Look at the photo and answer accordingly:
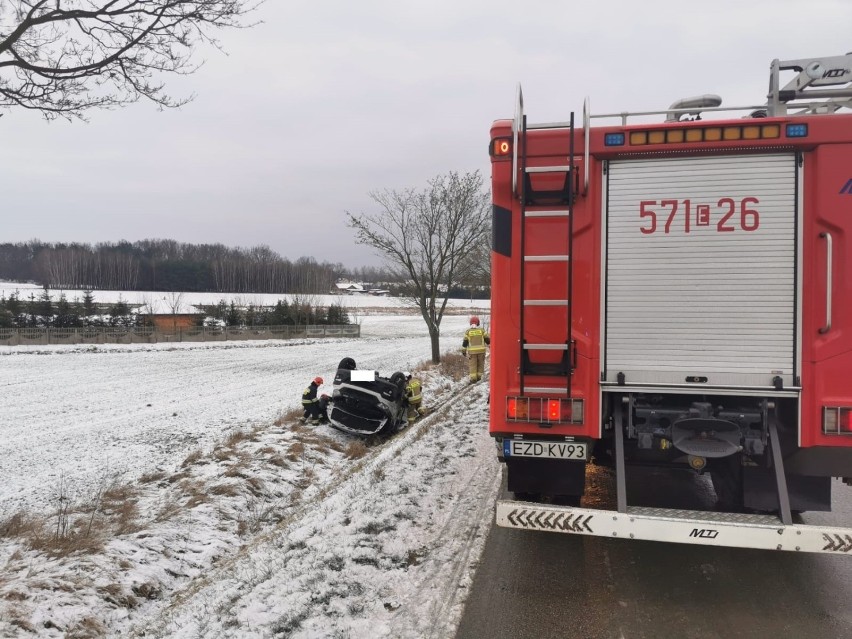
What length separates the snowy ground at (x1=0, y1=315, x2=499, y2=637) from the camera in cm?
365

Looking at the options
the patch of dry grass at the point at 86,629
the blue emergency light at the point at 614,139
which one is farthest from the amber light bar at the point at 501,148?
the patch of dry grass at the point at 86,629


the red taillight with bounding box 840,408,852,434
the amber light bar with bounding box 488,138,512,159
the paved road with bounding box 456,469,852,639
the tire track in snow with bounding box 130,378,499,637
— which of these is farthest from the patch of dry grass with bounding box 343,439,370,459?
the red taillight with bounding box 840,408,852,434

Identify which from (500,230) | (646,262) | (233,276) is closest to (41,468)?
(500,230)

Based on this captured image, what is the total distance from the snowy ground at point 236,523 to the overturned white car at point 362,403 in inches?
13.2

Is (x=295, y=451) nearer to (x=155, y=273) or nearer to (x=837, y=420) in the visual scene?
(x=837, y=420)

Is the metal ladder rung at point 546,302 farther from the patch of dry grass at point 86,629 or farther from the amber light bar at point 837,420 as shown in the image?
the patch of dry grass at point 86,629

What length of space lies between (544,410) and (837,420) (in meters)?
1.95

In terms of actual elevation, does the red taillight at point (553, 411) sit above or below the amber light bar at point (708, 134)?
below

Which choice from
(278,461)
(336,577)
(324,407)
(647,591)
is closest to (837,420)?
(647,591)

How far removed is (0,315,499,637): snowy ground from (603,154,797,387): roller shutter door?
91.0 inches

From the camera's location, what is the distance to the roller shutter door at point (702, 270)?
12.2 feet

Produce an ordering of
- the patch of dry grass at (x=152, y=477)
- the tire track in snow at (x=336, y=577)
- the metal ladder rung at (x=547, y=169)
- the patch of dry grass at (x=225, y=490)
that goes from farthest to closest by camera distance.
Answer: the patch of dry grass at (x=152, y=477), the patch of dry grass at (x=225, y=490), the metal ladder rung at (x=547, y=169), the tire track in snow at (x=336, y=577)

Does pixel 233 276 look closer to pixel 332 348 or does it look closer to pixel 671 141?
pixel 332 348

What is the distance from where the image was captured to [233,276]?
4045 inches
